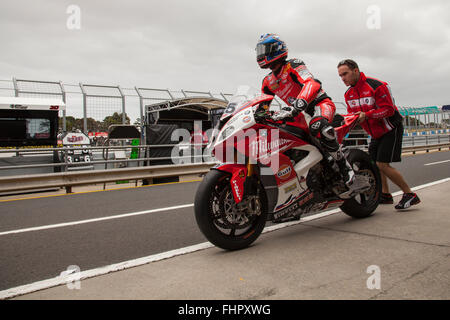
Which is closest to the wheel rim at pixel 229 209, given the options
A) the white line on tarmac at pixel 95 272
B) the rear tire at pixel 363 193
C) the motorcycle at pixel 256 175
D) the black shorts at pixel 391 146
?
the motorcycle at pixel 256 175

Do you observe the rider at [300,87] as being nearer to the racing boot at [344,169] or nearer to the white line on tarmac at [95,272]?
the racing boot at [344,169]

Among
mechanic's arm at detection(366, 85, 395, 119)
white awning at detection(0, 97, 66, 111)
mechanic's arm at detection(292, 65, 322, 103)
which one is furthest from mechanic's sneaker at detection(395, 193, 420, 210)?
white awning at detection(0, 97, 66, 111)

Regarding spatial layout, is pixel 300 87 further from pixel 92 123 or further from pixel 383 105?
pixel 92 123

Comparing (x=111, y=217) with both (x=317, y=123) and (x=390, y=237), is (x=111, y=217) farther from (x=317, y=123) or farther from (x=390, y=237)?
(x=390, y=237)

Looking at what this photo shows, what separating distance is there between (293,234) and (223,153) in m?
1.36

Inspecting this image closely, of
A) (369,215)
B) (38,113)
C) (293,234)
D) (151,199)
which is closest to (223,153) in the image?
(293,234)

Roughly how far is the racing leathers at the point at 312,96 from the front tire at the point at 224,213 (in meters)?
0.98

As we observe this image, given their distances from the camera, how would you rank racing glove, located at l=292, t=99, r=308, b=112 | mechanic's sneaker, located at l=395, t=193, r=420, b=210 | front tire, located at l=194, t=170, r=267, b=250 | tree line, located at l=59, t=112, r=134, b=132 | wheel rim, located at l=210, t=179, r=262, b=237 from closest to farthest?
front tire, located at l=194, t=170, r=267, b=250 < wheel rim, located at l=210, t=179, r=262, b=237 < racing glove, located at l=292, t=99, r=308, b=112 < mechanic's sneaker, located at l=395, t=193, r=420, b=210 < tree line, located at l=59, t=112, r=134, b=132

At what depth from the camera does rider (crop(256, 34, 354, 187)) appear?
13.0 feet

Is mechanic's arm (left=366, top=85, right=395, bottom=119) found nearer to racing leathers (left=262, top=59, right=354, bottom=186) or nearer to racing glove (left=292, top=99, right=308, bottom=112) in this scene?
racing leathers (left=262, top=59, right=354, bottom=186)

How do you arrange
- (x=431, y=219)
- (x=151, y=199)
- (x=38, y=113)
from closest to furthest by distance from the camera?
(x=431, y=219), (x=151, y=199), (x=38, y=113)

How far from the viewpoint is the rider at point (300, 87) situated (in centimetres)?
397

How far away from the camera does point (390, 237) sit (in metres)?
3.89

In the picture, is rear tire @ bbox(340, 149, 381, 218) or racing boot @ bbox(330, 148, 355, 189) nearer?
racing boot @ bbox(330, 148, 355, 189)
